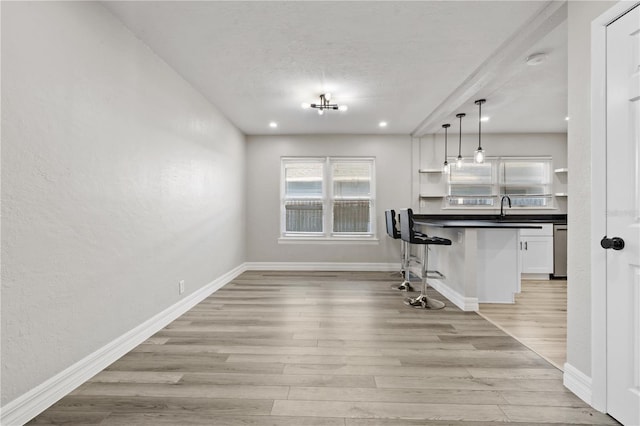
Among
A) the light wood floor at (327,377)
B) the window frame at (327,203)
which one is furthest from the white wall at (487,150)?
the light wood floor at (327,377)

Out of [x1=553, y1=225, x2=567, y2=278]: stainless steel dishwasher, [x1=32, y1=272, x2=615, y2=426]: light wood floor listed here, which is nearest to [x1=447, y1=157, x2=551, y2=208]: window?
[x1=553, y1=225, x2=567, y2=278]: stainless steel dishwasher

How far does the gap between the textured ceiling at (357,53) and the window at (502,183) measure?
1.49 m

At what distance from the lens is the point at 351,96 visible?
167 inches

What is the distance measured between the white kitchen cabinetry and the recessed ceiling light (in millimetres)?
3304

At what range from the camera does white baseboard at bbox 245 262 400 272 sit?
6164mm

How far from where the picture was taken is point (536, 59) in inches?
124

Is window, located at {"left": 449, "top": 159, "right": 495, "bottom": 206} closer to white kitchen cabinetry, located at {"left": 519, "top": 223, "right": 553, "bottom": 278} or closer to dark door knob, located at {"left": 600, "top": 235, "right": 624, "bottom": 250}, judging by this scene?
white kitchen cabinetry, located at {"left": 519, "top": 223, "right": 553, "bottom": 278}

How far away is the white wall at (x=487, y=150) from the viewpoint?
6180mm

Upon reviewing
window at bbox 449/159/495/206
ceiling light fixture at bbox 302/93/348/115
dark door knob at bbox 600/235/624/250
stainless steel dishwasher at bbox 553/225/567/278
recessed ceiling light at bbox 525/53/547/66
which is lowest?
stainless steel dishwasher at bbox 553/225/567/278

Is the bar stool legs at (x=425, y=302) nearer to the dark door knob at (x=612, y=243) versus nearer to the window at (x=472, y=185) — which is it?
the dark door knob at (x=612, y=243)

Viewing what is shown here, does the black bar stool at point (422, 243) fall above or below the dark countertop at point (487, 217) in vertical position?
below

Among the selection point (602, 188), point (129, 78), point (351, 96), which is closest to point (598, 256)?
point (602, 188)

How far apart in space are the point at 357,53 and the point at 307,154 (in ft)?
10.7

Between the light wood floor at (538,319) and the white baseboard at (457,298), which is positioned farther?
the white baseboard at (457,298)
